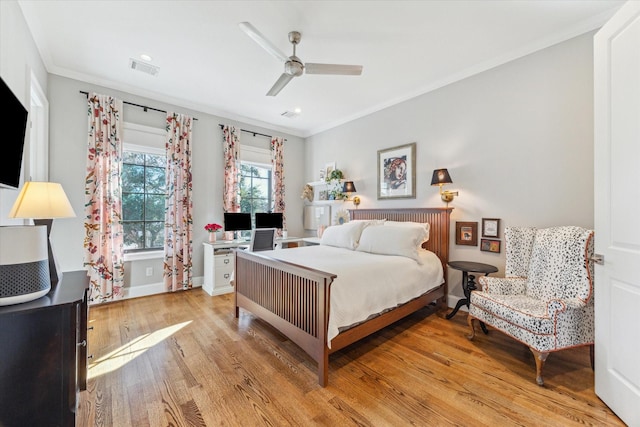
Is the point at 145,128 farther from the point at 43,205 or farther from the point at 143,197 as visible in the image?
the point at 43,205

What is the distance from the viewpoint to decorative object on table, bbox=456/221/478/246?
10.3ft

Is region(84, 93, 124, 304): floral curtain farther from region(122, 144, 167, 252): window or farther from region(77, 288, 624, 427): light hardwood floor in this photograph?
region(77, 288, 624, 427): light hardwood floor

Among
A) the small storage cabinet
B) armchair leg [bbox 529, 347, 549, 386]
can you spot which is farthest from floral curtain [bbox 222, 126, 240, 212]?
armchair leg [bbox 529, 347, 549, 386]

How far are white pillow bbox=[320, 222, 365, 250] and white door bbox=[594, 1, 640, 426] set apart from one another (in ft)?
7.19

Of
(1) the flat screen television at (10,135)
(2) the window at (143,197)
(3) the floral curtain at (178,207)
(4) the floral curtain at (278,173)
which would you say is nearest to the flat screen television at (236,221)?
(3) the floral curtain at (178,207)

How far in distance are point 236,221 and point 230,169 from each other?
3.00 feet

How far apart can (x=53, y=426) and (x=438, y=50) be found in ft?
13.4

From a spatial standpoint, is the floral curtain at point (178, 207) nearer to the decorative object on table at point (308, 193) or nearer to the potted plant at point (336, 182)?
the decorative object on table at point (308, 193)

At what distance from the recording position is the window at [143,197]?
385 cm

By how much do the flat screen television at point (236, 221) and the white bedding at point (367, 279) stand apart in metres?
1.68

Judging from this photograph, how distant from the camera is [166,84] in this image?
3609mm

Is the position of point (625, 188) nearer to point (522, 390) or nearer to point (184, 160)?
point (522, 390)

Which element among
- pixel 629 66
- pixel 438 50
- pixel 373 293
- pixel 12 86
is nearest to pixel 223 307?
pixel 373 293

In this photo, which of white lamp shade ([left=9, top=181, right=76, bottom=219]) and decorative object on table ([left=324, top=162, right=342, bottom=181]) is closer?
white lamp shade ([left=9, top=181, right=76, bottom=219])
